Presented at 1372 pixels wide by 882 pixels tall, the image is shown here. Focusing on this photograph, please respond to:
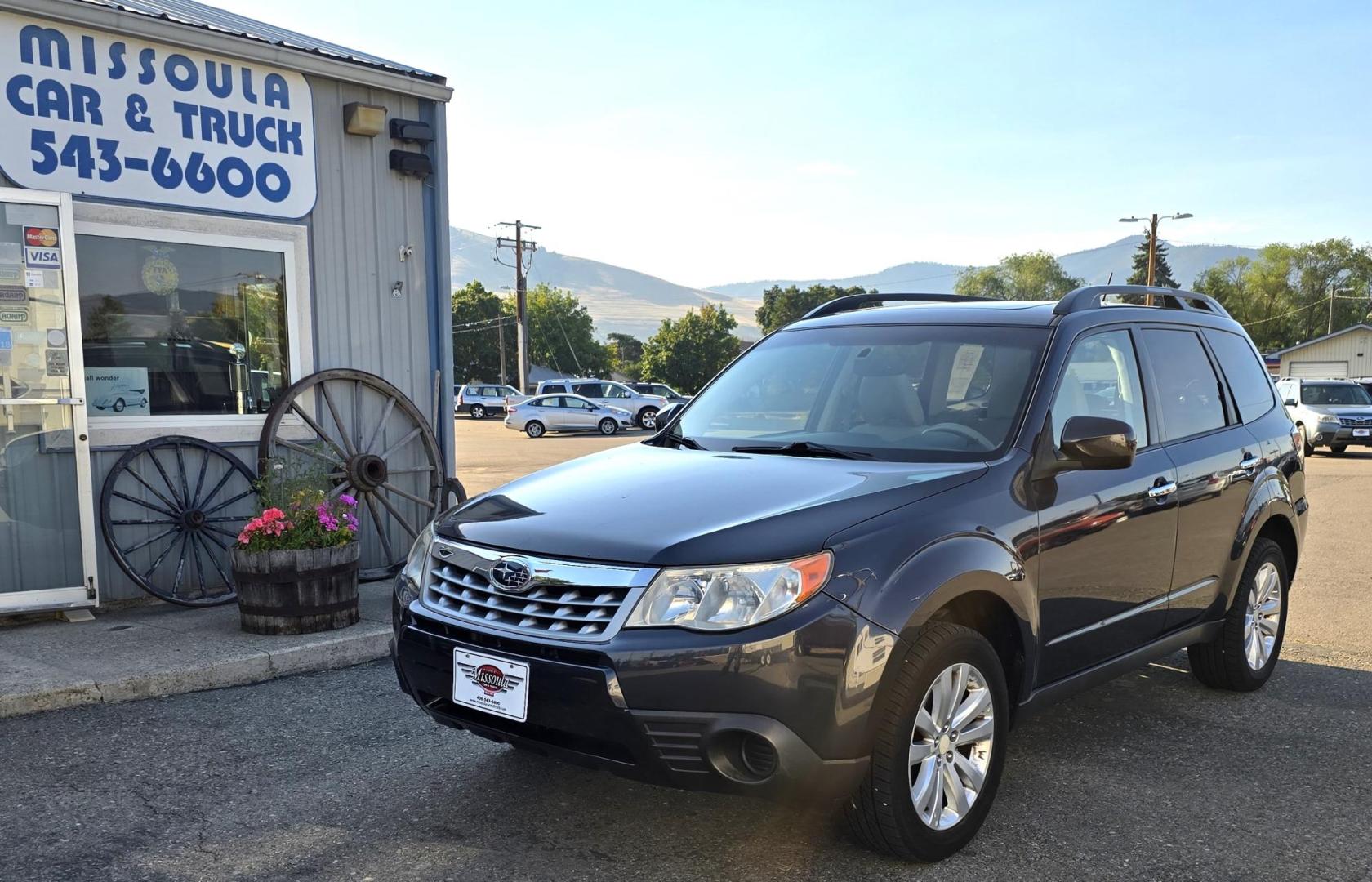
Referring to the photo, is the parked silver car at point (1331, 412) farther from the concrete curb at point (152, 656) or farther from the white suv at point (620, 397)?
the concrete curb at point (152, 656)

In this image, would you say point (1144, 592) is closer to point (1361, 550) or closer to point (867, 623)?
point (867, 623)

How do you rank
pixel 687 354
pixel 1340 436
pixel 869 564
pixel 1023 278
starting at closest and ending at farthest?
pixel 869 564 < pixel 1340 436 < pixel 687 354 < pixel 1023 278

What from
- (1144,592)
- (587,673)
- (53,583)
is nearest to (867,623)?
(587,673)

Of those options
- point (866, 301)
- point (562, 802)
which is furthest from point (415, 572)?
point (866, 301)

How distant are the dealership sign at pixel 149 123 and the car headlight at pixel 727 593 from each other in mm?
5414

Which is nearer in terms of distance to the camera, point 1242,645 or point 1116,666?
point 1116,666

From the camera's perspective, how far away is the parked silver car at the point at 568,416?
33500 mm

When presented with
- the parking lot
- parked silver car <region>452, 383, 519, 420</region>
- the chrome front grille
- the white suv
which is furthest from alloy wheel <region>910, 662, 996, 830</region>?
parked silver car <region>452, 383, 519, 420</region>

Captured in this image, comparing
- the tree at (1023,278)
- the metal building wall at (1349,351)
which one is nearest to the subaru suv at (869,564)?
the metal building wall at (1349,351)

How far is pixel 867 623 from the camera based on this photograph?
2951 millimetres

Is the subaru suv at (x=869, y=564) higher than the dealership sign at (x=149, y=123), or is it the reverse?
the dealership sign at (x=149, y=123)

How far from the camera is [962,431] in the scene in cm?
389

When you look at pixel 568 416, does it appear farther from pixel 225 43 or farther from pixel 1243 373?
pixel 1243 373

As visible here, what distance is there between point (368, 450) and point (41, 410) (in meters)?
2.14
